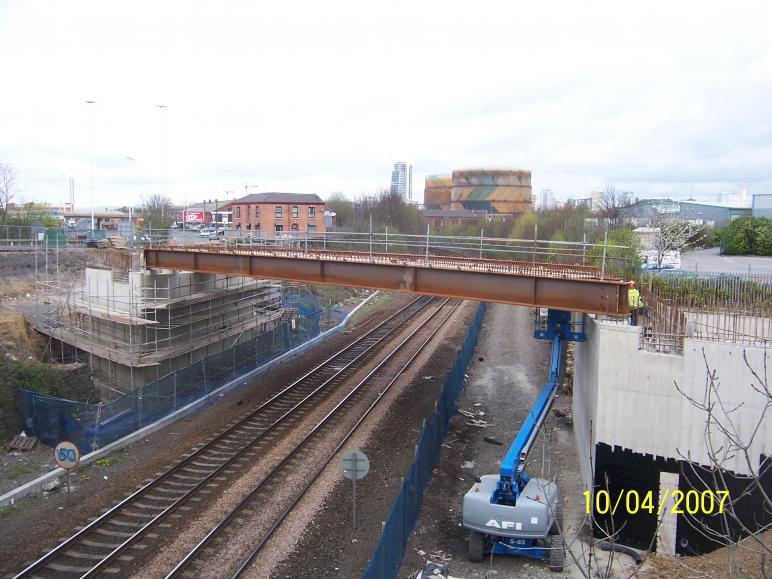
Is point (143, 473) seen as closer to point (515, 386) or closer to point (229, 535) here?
point (229, 535)

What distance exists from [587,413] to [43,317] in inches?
912

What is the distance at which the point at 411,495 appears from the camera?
46.8ft

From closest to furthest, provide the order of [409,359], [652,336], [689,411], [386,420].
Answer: [689,411] → [652,336] → [386,420] → [409,359]

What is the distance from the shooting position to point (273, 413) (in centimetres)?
2159

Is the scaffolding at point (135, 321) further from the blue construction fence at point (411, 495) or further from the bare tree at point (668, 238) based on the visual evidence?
the bare tree at point (668, 238)

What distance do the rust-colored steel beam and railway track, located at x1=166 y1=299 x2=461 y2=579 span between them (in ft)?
15.6

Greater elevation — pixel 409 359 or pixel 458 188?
pixel 458 188

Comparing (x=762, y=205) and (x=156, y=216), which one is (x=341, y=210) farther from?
(x=762, y=205)

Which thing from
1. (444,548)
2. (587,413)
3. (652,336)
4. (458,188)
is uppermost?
(458,188)

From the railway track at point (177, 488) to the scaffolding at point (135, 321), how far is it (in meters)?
5.25

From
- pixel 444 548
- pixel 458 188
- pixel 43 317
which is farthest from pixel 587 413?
pixel 458 188

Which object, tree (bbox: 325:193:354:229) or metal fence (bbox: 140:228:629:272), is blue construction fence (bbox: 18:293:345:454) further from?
tree (bbox: 325:193:354:229)

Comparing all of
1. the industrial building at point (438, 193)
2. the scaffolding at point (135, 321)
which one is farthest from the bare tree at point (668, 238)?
the industrial building at point (438, 193)
